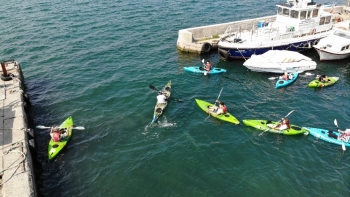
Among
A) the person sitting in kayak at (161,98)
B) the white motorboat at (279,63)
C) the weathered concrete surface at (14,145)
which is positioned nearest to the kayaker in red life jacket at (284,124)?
the person sitting in kayak at (161,98)

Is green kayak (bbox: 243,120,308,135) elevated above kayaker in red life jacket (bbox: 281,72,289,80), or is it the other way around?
kayaker in red life jacket (bbox: 281,72,289,80)

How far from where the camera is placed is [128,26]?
150 feet

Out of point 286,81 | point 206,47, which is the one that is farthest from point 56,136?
point 286,81

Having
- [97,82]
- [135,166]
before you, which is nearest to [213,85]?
[97,82]

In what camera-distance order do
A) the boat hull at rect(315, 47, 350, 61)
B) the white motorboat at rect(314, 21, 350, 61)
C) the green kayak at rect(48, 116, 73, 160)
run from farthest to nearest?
the boat hull at rect(315, 47, 350, 61) < the white motorboat at rect(314, 21, 350, 61) < the green kayak at rect(48, 116, 73, 160)

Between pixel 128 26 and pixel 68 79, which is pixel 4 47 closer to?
pixel 68 79

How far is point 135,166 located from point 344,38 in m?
30.0

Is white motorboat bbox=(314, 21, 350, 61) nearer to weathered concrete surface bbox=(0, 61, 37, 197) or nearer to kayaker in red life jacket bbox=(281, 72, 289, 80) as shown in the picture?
kayaker in red life jacket bbox=(281, 72, 289, 80)

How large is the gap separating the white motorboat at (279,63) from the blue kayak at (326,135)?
416 inches

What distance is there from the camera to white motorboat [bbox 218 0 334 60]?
36812 millimetres

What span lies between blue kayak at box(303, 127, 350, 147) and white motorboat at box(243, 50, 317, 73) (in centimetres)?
1058

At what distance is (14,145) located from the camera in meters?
21.0

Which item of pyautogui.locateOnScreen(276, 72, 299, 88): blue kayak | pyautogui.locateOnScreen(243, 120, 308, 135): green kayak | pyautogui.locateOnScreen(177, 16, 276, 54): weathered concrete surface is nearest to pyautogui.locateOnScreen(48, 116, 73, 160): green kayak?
pyautogui.locateOnScreen(243, 120, 308, 135): green kayak

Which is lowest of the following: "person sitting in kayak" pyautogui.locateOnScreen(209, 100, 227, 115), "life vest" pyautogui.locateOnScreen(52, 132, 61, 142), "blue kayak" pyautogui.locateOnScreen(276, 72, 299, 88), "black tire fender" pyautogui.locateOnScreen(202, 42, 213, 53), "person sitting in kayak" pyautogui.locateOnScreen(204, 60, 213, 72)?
"blue kayak" pyautogui.locateOnScreen(276, 72, 299, 88)
